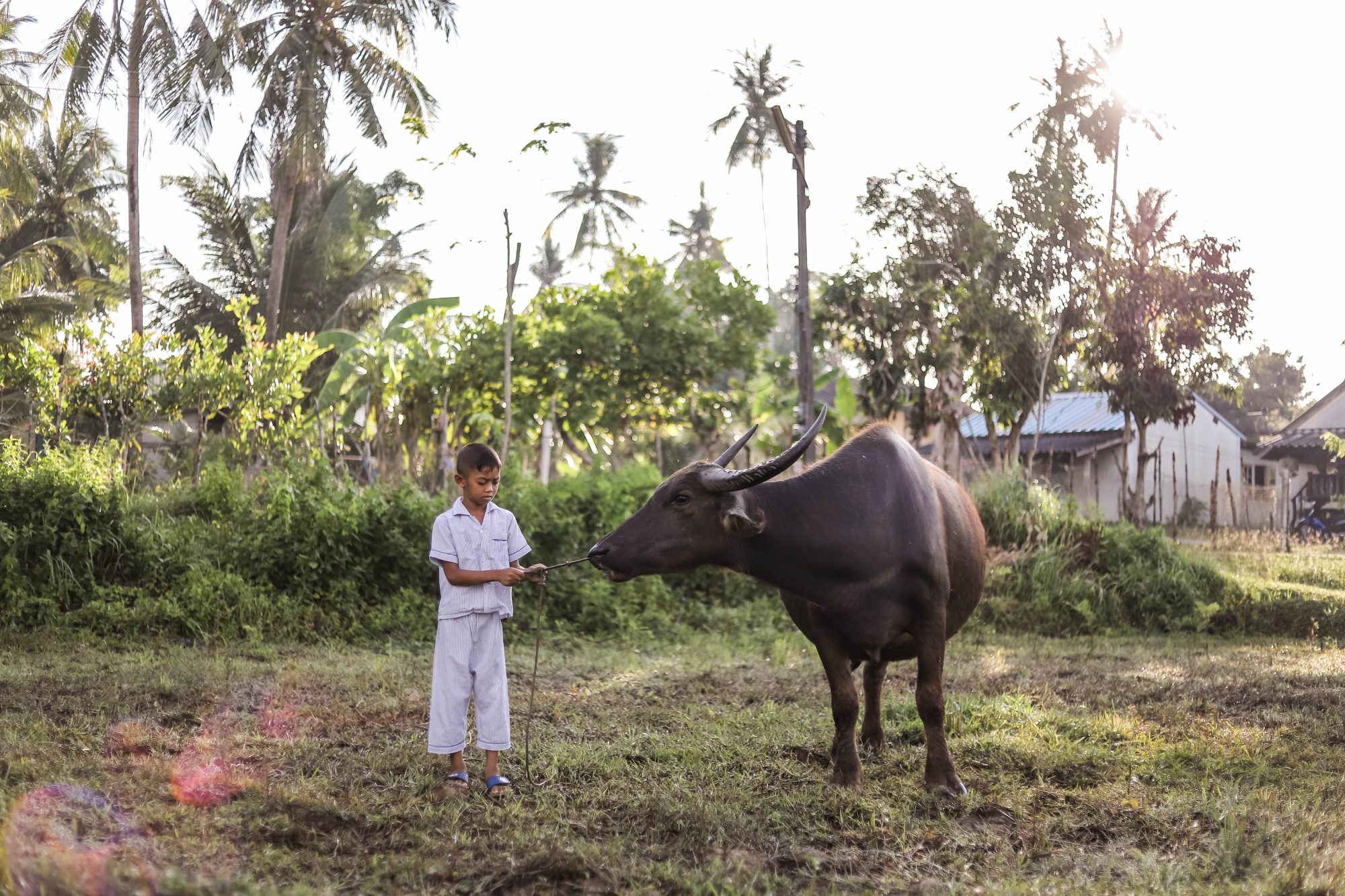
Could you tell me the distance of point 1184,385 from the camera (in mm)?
19609

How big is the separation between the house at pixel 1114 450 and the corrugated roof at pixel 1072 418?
0.06 ft

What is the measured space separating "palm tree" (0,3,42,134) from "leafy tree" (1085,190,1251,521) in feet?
57.9

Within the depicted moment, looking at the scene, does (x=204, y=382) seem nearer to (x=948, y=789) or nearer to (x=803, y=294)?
(x=803, y=294)

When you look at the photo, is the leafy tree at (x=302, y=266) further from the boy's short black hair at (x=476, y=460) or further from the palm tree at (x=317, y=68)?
the boy's short black hair at (x=476, y=460)

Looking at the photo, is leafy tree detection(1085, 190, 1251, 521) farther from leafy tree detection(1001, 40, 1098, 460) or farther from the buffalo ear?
the buffalo ear

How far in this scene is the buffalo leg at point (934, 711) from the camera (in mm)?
4629

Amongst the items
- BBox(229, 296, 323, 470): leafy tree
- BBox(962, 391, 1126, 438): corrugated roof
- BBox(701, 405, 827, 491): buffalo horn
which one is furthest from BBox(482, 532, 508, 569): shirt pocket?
BBox(962, 391, 1126, 438): corrugated roof

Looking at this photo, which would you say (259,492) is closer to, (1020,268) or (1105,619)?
(1105,619)

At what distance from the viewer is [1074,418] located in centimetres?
2753

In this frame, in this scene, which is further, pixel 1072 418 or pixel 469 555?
pixel 1072 418

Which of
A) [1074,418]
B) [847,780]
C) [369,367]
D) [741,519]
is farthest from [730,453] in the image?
[1074,418]

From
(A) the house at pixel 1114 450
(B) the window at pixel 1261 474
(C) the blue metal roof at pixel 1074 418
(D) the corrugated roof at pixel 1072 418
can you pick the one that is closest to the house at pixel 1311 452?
(B) the window at pixel 1261 474

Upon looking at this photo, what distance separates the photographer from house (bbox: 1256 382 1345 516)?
26.9 metres

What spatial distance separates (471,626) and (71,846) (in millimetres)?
1567
